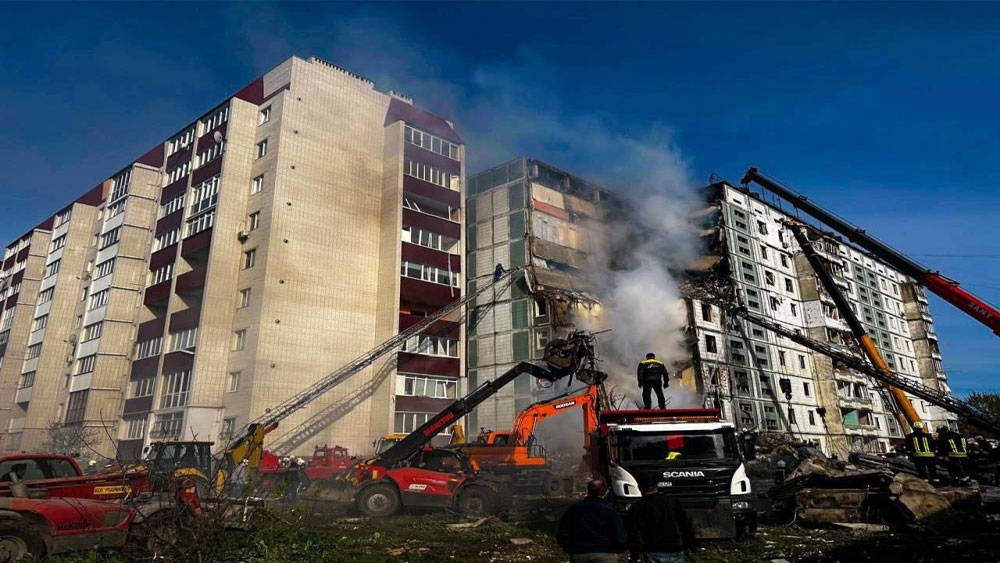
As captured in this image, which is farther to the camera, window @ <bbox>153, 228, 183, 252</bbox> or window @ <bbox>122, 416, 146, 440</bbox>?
window @ <bbox>153, 228, 183, 252</bbox>

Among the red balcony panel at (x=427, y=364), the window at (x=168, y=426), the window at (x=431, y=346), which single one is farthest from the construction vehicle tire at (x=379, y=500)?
the window at (x=431, y=346)

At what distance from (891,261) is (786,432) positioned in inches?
694

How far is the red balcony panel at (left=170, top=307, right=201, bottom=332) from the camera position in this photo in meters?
34.0

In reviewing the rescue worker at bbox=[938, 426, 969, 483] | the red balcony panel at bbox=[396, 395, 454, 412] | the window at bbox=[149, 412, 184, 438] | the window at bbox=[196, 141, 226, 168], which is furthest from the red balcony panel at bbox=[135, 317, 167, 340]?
the rescue worker at bbox=[938, 426, 969, 483]

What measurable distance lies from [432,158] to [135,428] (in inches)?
976

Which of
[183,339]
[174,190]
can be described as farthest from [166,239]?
[183,339]

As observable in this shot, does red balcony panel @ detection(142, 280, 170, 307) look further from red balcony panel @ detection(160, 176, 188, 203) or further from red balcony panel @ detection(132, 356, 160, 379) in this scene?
red balcony panel @ detection(160, 176, 188, 203)

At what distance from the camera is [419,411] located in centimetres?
3475

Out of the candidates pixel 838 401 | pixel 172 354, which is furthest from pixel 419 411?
pixel 838 401

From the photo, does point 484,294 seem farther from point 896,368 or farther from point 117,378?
point 896,368

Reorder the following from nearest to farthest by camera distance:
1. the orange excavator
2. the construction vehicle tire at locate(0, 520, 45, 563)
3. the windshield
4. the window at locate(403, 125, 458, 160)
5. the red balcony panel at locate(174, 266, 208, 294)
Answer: the construction vehicle tire at locate(0, 520, 45, 563) → the windshield → the orange excavator → the red balcony panel at locate(174, 266, 208, 294) → the window at locate(403, 125, 458, 160)

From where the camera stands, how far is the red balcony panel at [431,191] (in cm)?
3894

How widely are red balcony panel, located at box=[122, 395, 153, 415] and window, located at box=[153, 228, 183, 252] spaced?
10107mm

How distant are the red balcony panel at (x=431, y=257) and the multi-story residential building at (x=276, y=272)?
86 millimetres
